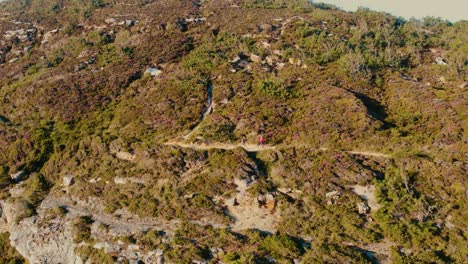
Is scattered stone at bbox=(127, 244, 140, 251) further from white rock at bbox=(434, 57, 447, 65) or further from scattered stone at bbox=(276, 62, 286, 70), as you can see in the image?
white rock at bbox=(434, 57, 447, 65)

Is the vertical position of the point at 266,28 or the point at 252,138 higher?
the point at 266,28

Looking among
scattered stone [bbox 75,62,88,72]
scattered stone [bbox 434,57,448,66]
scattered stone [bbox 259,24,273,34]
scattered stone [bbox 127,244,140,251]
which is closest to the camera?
A: scattered stone [bbox 127,244,140,251]

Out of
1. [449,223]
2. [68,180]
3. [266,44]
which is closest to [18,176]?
[68,180]

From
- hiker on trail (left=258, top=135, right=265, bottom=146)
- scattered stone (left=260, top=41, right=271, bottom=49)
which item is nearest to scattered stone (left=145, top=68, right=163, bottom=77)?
scattered stone (left=260, top=41, right=271, bottom=49)

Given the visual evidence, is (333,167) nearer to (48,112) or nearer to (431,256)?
(431,256)

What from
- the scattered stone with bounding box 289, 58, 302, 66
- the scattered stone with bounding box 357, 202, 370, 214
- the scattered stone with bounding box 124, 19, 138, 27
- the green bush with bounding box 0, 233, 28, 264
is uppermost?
the scattered stone with bounding box 289, 58, 302, 66

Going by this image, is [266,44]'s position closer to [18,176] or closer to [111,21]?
[111,21]

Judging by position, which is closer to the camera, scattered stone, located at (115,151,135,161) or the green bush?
the green bush
